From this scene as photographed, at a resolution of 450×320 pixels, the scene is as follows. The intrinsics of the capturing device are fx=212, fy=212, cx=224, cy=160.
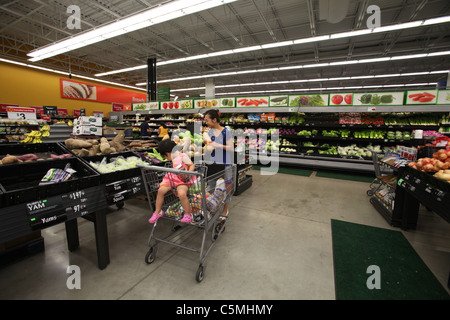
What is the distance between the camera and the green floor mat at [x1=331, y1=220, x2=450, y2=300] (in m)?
1.88

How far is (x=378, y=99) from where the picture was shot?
5.86 meters

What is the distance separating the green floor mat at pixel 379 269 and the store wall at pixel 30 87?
57.2 ft

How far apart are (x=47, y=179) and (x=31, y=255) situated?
1182 mm

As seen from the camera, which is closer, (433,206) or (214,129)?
(433,206)

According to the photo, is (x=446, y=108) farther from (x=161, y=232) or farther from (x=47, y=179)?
(x=47, y=179)

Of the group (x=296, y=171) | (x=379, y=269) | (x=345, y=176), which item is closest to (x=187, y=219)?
(x=379, y=269)

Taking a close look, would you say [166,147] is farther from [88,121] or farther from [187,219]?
[88,121]

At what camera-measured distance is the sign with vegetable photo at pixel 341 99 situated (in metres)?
6.16

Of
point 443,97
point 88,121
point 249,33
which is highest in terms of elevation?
point 249,33

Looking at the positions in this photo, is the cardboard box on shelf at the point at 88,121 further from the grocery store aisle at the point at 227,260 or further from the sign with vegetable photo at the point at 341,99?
the sign with vegetable photo at the point at 341,99

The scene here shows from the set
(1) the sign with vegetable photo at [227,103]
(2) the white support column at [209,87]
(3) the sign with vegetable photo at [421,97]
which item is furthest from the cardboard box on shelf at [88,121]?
(2) the white support column at [209,87]

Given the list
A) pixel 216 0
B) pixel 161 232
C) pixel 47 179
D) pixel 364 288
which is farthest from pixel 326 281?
pixel 216 0

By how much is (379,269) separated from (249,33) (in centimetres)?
1146

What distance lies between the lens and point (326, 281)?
2.02 meters
